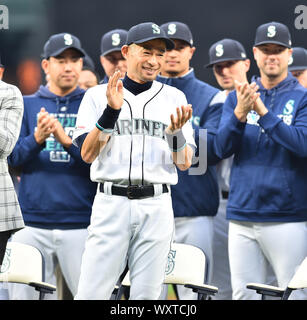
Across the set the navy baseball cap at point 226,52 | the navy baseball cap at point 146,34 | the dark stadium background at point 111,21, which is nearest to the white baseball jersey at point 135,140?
the navy baseball cap at point 146,34

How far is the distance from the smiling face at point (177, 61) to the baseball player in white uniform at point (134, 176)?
127 cm

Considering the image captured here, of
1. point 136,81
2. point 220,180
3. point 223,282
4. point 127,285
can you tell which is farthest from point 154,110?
point 223,282

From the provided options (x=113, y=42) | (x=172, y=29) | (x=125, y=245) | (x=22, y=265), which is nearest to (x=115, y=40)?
(x=113, y=42)

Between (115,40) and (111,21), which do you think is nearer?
(115,40)

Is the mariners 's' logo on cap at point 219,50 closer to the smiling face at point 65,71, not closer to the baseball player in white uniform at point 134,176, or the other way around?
the smiling face at point 65,71

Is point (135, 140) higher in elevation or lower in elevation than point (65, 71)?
lower

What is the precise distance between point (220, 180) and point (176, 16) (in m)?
4.47

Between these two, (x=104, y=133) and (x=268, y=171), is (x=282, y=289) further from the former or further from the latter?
(x=104, y=133)

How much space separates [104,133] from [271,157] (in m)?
1.40

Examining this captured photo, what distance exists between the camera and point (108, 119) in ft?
10.6

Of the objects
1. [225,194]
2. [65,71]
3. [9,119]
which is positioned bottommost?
[225,194]

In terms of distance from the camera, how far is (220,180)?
5137 millimetres

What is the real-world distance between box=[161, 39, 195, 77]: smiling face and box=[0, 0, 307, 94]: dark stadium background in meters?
4.01
